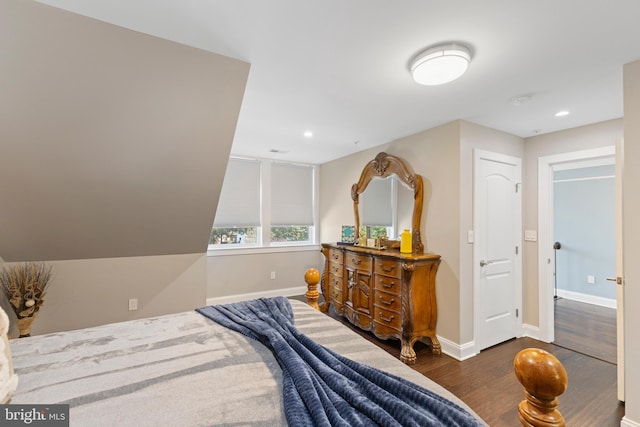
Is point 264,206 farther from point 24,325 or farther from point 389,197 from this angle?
point 24,325

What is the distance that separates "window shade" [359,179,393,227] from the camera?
362 centimetres

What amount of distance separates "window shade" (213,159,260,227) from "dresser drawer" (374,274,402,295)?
7.72 ft

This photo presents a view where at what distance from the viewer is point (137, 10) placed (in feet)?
4.37

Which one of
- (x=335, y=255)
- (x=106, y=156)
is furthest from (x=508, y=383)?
(x=106, y=156)

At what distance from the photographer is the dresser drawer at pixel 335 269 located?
3841 millimetres

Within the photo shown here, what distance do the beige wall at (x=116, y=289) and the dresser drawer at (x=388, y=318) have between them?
2.13 meters

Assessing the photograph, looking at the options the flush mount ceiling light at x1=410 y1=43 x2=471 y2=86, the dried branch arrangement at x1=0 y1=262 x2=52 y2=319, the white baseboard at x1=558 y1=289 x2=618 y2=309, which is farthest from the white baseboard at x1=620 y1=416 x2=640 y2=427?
the dried branch arrangement at x1=0 y1=262 x2=52 y2=319

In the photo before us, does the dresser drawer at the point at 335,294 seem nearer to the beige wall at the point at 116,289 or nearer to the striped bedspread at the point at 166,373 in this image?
the beige wall at the point at 116,289

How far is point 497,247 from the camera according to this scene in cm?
310

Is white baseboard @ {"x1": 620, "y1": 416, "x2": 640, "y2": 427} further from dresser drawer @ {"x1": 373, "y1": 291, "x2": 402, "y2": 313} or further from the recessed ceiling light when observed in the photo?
the recessed ceiling light

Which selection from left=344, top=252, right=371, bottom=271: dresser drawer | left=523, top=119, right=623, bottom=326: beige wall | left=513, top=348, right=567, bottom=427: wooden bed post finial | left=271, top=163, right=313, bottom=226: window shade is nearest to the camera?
left=513, top=348, right=567, bottom=427: wooden bed post finial

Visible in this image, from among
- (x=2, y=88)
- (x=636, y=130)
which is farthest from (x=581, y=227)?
(x=2, y=88)

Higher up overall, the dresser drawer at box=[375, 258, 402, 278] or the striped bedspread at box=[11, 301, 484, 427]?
the dresser drawer at box=[375, 258, 402, 278]

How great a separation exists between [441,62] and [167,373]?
6.98 feet
